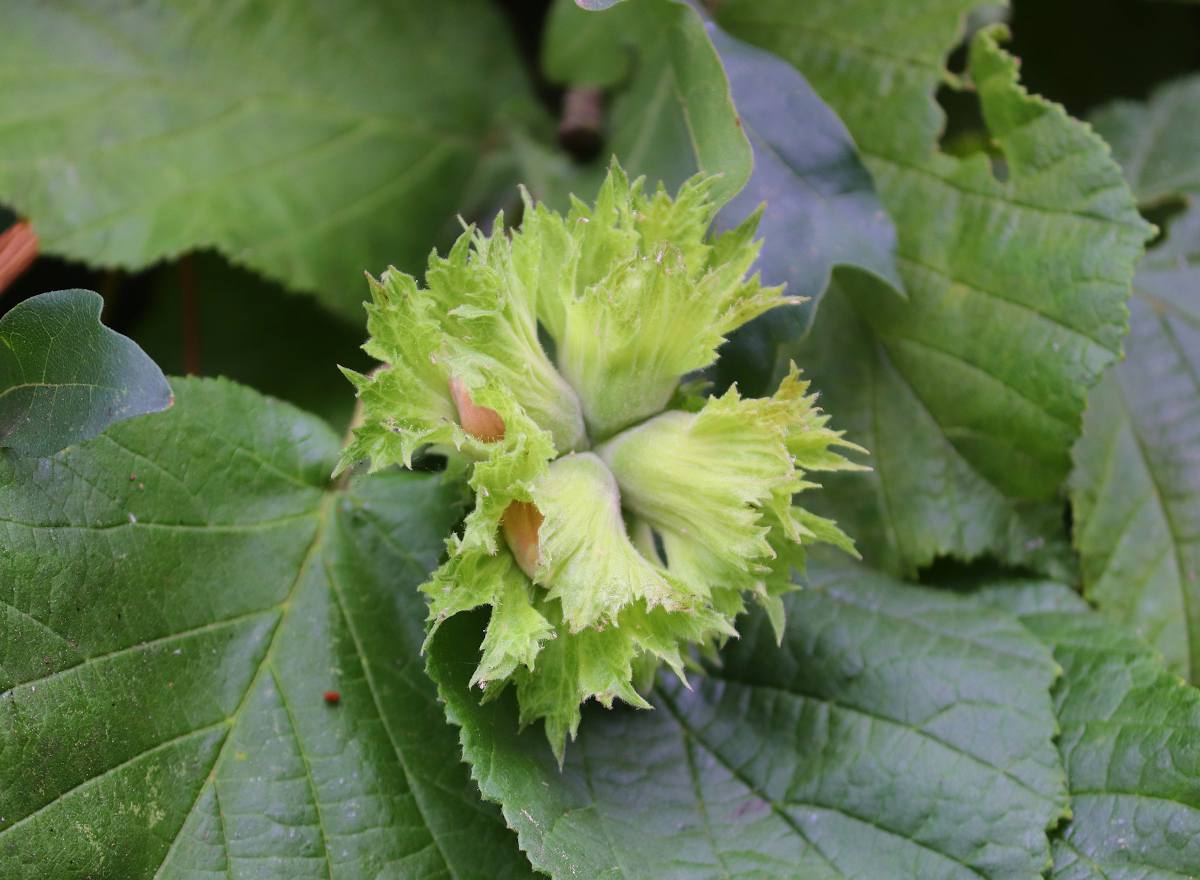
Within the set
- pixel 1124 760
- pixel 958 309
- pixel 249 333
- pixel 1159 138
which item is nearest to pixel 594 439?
pixel 958 309

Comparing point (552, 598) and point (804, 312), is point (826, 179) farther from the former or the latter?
point (552, 598)

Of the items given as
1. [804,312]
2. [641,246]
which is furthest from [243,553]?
[804,312]

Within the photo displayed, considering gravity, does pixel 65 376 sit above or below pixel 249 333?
above

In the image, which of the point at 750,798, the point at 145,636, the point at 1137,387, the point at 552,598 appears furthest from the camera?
the point at 1137,387

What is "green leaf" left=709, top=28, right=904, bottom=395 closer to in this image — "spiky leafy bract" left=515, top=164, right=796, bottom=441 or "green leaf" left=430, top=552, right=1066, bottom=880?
"spiky leafy bract" left=515, top=164, right=796, bottom=441

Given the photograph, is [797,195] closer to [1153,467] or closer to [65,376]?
[1153,467]

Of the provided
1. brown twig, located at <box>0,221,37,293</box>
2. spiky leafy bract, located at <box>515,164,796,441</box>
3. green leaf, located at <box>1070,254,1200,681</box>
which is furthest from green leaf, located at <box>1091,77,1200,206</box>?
brown twig, located at <box>0,221,37,293</box>
